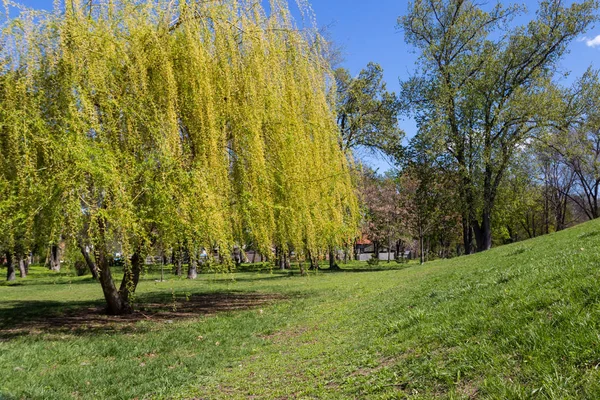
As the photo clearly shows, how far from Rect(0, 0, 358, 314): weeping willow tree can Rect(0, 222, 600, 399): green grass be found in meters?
1.63

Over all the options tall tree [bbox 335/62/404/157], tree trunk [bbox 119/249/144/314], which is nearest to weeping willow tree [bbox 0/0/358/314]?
tree trunk [bbox 119/249/144/314]

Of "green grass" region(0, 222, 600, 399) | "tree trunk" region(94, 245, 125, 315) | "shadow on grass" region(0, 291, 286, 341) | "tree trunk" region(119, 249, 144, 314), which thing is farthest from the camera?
"tree trunk" region(94, 245, 125, 315)

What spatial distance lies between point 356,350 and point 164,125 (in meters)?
4.37

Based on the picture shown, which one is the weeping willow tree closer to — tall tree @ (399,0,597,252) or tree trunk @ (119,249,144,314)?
tree trunk @ (119,249,144,314)

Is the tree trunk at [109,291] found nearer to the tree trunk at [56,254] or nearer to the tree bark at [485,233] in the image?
the tree trunk at [56,254]

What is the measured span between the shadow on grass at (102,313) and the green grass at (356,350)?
11 centimetres

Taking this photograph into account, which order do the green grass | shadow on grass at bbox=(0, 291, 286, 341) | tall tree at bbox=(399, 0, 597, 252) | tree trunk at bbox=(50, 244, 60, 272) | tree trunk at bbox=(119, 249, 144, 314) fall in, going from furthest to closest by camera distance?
tall tree at bbox=(399, 0, 597, 252)
shadow on grass at bbox=(0, 291, 286, 341)
tree trunk at bbox=(119, 249, 144, 314)
tree trunk at bbox=(50, 244, 60, 272)
the green grass

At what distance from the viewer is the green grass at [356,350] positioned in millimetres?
2891

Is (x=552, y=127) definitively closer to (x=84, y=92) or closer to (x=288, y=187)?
(x=288, y=187)

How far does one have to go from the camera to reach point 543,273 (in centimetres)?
506

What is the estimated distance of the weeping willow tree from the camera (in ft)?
19.9

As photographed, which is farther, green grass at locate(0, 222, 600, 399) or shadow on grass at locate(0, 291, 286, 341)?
shadow on grass at locate(0, 291, 286, 341)

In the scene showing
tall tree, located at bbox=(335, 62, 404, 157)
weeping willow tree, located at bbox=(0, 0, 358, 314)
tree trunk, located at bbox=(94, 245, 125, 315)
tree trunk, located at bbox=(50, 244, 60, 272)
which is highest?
tall tree, located at bbox=(335, 62, 404, 157)

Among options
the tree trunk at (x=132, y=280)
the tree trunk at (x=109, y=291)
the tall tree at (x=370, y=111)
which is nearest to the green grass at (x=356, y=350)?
the tree trunk at (x=109, y=291)
